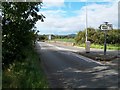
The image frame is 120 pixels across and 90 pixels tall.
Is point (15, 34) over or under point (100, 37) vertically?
over

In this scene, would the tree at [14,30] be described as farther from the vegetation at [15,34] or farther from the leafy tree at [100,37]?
the leafy tree at [100,37]

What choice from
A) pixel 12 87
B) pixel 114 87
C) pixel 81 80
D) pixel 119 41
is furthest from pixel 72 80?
pixel 119 41

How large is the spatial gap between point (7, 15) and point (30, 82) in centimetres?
738

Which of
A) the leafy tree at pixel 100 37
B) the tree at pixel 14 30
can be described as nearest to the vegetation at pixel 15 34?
the tree at pixel 14 30

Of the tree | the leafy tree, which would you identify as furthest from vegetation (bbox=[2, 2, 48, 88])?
the leafy tree

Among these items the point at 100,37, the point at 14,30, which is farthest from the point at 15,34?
the point at 100,37

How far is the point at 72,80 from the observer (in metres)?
14.0

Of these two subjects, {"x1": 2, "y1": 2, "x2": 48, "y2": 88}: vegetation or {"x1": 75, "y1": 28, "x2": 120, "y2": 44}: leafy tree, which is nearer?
{"x1": 2, "y1": 2, "x2": 48, "y2": 88}: vegetation

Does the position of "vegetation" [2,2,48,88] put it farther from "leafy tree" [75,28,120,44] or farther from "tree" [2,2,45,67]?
"leafy tree" [75,28,120,44]

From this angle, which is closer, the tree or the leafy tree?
the tree

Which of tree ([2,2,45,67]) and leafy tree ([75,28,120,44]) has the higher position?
tree ([2,2,45,67])

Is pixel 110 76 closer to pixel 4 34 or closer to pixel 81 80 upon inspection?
pixel 81 80

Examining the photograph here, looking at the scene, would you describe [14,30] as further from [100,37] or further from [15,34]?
[100,37]

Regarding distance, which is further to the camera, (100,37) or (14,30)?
(100,37)
